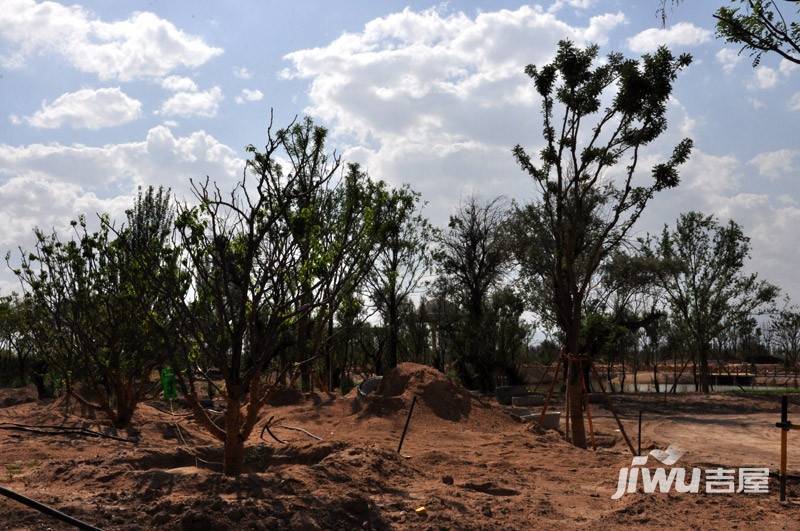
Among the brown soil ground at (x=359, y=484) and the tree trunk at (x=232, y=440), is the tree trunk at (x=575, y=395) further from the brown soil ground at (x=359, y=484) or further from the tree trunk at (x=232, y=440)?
the tree trunk at (x=232, y=440)

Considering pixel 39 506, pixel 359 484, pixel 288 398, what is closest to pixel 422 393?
pixel 288 398

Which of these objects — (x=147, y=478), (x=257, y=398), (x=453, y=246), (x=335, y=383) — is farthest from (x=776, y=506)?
(x=335, y=383)

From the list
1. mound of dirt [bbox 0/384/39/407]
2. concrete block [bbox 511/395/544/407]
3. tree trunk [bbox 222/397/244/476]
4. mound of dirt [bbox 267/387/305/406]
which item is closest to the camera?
tree trunk [bbox 222/397/244/476]

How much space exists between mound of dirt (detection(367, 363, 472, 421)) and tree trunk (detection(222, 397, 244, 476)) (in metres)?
8.65

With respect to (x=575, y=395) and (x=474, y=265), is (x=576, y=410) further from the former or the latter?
(x=474, y=265)

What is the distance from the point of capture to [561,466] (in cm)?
1049

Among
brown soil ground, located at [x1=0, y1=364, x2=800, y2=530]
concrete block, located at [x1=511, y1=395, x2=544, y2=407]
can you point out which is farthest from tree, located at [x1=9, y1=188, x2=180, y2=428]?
concrete block, located at [x1=511, y1=395, x2=544, y2=407]

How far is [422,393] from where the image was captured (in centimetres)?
1716

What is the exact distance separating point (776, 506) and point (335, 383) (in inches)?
1066

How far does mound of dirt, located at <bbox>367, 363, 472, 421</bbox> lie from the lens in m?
16.8

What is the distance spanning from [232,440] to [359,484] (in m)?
1.53

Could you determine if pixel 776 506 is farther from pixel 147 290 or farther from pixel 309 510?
pixel 147 290

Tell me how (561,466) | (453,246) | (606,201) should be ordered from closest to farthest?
(561,466) < (606,201) < (453,246)

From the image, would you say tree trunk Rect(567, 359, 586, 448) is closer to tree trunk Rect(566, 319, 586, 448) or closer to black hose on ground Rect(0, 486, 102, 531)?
tree trunk Rect(566, 319, 586, 448)
